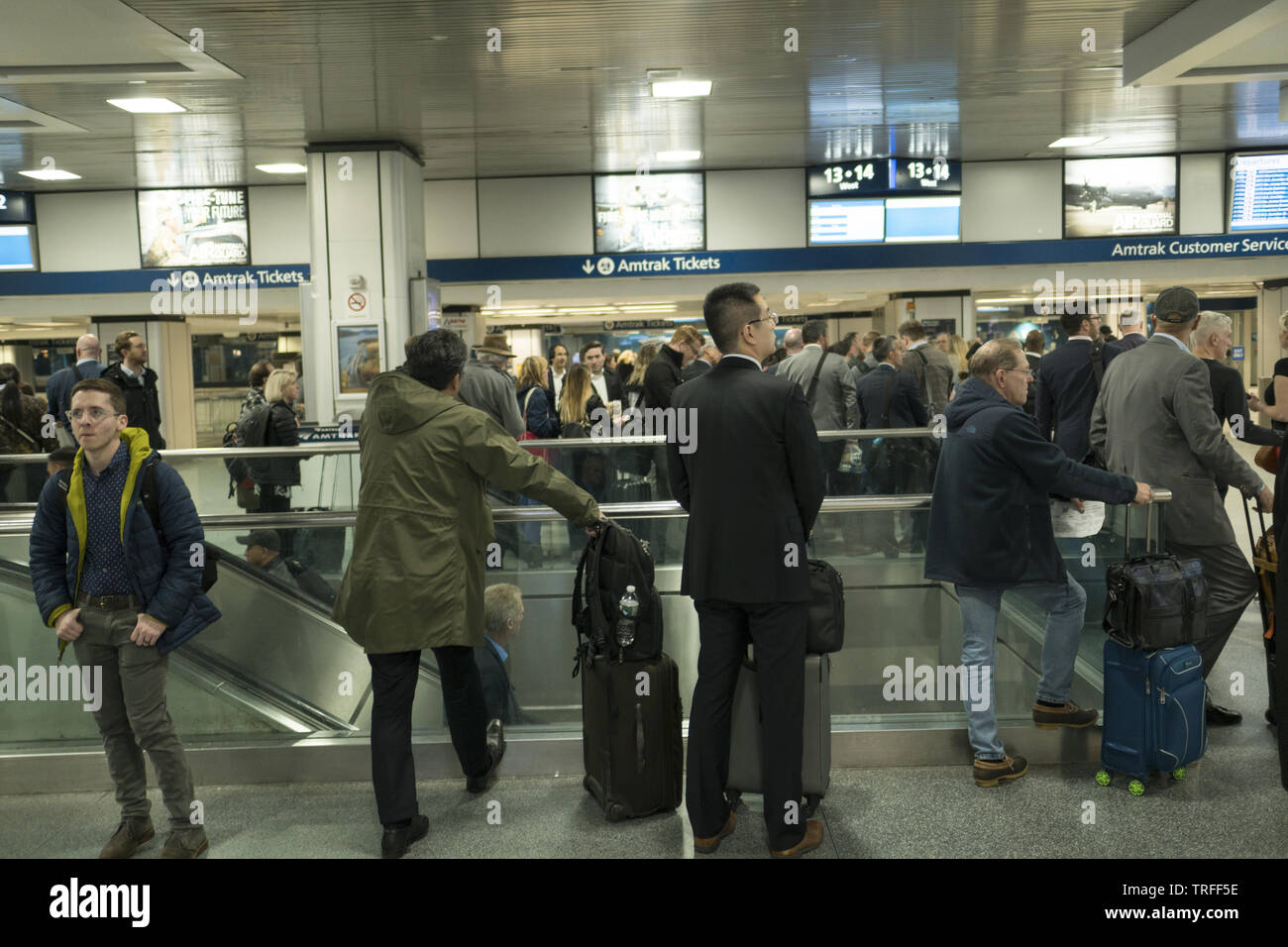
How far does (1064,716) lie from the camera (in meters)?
4.46

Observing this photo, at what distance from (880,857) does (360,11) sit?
625 cm

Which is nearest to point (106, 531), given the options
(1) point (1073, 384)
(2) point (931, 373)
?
(1) point (1073, 384)

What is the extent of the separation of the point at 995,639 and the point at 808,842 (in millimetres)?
1223

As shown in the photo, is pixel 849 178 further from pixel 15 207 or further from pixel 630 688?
pixel 630 688

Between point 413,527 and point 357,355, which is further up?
point 357,355

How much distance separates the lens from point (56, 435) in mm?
10289

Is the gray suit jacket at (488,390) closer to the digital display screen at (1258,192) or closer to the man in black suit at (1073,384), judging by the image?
the man in black suit at (1073,384)

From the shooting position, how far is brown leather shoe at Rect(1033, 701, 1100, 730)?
445cm

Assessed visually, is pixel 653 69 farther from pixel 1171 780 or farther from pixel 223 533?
pixel 1171 780

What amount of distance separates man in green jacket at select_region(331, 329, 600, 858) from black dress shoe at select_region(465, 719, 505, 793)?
48 cm

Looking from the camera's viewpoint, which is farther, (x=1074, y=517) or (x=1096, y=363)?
(x=1096, y=363)

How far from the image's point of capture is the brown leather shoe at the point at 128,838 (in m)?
3.80

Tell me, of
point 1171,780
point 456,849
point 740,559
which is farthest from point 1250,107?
point 456,849

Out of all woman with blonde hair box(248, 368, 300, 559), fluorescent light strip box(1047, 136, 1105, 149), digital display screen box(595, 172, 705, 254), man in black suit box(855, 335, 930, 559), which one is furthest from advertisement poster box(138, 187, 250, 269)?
fluorescent light strip box(1047, 136, 1105, 149)
